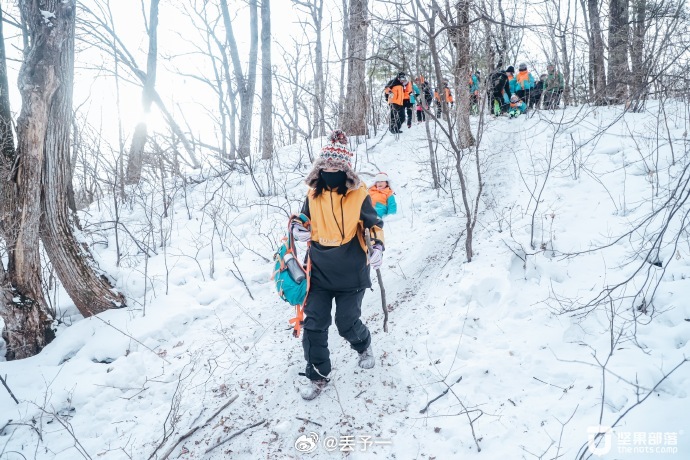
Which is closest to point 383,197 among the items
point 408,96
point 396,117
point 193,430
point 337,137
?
point 337,137

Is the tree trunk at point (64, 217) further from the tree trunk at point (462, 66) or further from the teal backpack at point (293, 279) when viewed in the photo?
the tree trunk at point (462, 66)

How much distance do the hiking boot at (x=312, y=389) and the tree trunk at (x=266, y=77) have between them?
662cm

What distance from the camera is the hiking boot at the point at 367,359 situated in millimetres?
2906

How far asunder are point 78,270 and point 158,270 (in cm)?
96

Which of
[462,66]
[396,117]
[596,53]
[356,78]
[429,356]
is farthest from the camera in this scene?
[596,53]

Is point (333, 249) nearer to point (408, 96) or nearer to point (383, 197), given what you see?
point (383, 197)

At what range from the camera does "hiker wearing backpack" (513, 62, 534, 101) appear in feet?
31.1

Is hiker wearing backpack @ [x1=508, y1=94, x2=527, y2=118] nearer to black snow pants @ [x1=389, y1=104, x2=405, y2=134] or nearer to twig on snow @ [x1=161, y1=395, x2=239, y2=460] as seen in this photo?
black snow pants @ [x1=389, y1=104, x2=405, y2=134]

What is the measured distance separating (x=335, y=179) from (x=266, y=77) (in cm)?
745

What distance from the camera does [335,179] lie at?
2.66 meters

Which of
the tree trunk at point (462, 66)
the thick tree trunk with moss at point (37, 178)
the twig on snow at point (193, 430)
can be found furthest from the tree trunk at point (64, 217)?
the tree trunk at point (462, 66)

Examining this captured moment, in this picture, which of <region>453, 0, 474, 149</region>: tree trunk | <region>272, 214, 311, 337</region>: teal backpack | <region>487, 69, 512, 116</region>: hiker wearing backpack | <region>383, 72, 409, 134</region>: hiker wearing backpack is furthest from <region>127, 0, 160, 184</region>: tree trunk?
<region>487, 69, 512, 116</region>: hiker wearing backpack

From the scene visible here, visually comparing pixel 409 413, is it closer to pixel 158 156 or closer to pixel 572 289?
pixel 572 289

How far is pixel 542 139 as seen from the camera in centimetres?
675
